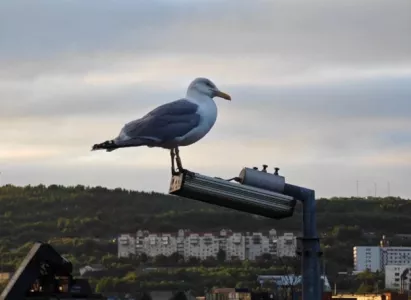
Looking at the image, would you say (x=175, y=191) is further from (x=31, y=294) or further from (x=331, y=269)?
(x=331, y=269)

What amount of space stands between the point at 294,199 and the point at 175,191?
0.94 meters

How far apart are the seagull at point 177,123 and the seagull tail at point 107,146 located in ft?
0.05

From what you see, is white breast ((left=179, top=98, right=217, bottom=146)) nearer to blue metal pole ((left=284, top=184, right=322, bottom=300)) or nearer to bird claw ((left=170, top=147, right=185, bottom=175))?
bird claw ((left=170, top=147, right=185, bottom=175))

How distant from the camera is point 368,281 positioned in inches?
6565

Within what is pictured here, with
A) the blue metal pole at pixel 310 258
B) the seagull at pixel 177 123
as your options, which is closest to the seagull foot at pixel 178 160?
the seagull at pixel 177 123

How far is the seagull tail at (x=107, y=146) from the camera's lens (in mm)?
15875

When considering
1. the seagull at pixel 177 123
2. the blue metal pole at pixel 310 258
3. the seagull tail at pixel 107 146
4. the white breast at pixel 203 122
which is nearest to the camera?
the blue metal pole at pixel 310 258

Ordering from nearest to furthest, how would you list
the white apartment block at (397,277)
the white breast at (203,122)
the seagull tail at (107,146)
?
the seagull tail at (107,146) → the white breast at (203,122) → the white apartment block at (397,277)

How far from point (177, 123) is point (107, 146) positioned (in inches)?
35.4

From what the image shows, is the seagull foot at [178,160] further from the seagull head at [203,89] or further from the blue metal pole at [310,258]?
the blue metal pole at [310,258]

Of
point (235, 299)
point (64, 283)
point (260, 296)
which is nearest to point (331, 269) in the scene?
point (235, 299)

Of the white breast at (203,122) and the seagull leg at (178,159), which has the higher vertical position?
the white breast at (203,122)

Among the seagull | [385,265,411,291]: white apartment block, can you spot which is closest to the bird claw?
the seagull

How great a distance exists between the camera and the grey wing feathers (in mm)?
16562
